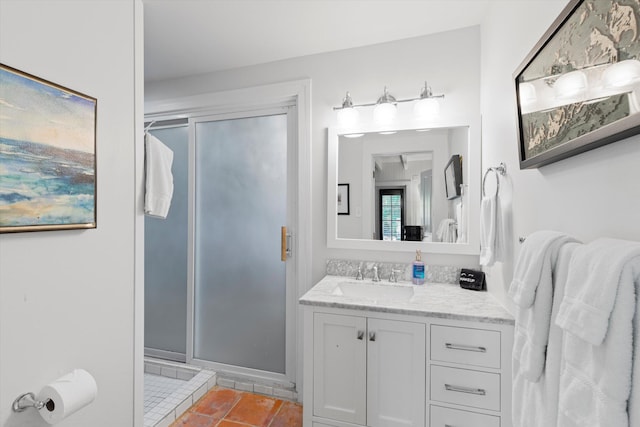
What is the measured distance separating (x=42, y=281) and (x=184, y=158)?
1655 millimetres

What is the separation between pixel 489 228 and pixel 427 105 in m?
0.88

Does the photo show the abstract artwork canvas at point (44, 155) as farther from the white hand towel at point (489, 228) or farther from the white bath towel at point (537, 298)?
the white hand towel at point (489, 228)

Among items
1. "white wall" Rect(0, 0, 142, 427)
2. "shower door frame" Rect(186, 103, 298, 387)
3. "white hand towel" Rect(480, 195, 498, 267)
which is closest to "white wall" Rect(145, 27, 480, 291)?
"shower door frame" Rect(186, 103, 298, 387)

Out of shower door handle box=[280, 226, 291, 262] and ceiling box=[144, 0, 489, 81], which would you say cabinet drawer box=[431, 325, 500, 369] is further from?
ceiling box=[144, 0, 489, 81]

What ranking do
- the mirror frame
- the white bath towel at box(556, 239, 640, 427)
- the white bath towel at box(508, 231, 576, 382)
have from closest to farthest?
the white bath towel at box(556, 239, 640, 427) → the white bath towel at box(508, 231, 576, 382) → the mirror frame

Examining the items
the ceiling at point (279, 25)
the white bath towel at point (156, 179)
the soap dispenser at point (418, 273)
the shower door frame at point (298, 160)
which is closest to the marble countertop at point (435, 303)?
the soap dispenser at point (418, 273)

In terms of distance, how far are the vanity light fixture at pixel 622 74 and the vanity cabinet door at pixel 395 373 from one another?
3.83 ft

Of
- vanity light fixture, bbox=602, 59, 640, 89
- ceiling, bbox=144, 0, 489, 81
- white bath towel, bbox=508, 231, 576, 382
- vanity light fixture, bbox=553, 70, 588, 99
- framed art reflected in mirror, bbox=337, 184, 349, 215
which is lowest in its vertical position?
white bath towel, bbox=508, 231, 576, 382

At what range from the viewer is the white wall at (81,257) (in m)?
1.04

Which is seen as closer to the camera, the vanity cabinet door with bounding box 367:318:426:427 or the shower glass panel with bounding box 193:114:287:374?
the vanity cabinet door with bounding box 367:318:426:427

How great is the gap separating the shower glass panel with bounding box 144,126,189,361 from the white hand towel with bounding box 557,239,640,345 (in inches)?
100

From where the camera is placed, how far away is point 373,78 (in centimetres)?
208

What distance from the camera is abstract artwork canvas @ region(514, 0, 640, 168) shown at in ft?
2.13

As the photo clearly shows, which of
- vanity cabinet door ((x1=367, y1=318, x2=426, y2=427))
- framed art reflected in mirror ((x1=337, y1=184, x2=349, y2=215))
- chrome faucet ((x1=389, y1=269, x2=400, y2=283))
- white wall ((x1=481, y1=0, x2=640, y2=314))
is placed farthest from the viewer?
framed art reflected in mirror ((x1=337, y1=184, x2=349, y2=215))
